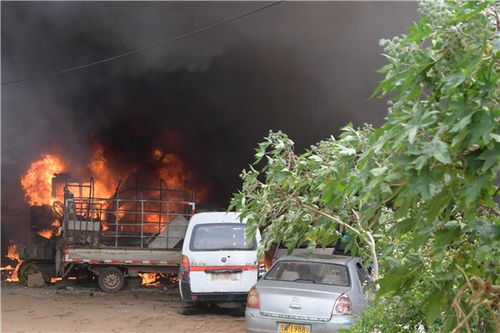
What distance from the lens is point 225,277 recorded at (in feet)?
32.5

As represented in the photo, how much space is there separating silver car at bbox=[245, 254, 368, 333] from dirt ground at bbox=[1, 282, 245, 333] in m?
1.95

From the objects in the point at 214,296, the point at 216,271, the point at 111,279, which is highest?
the point at 216,271

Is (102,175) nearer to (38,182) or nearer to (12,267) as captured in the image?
(38,182)

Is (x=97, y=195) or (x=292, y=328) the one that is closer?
Answer: (x=292, y=328)

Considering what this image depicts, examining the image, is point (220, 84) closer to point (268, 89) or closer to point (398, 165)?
point (268, 89)

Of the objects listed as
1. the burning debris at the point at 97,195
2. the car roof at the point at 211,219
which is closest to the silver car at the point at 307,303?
the car roof at the point at 211,219

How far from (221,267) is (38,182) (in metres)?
12.4

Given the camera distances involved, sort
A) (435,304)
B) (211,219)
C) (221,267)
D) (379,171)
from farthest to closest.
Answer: (211,219)
(221,267)
(435,304)
(379,171)

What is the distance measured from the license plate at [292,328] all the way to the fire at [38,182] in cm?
1472

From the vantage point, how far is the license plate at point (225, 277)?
389 inches

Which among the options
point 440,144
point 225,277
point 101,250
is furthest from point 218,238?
point 440,144

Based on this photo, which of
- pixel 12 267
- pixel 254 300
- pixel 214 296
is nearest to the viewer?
pixel 254 300

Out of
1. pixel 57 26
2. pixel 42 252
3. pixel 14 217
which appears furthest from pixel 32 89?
pixel 42 252

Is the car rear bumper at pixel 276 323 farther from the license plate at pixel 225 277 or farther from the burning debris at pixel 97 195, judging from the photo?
the burning debris at pixel 97 195
